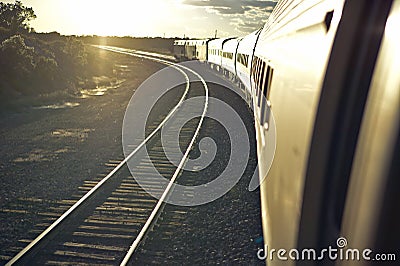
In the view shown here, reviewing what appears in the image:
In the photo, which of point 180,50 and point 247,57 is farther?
point 180,50

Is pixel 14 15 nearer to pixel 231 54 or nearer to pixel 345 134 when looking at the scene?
pixel 231 54

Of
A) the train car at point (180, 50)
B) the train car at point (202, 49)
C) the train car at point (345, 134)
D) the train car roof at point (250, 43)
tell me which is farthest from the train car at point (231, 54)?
the train car at point (180, 50)

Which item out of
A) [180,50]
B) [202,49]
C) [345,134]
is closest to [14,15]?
[202,49]

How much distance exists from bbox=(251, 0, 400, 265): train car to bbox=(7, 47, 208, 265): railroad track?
12.6 ft

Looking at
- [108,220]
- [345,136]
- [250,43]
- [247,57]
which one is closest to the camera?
[345,136]

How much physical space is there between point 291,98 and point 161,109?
15621 mm

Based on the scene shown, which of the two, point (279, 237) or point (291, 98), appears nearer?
point (279, 237)

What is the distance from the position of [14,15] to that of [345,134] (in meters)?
45.6

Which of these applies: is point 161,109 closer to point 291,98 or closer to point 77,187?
point 77,187

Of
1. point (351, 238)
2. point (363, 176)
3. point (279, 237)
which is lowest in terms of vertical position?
point (279, 237)

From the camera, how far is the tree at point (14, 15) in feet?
134

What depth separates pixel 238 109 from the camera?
18.6 metres

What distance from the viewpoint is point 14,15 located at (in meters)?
42.4

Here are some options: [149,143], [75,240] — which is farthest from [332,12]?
[149,143]
